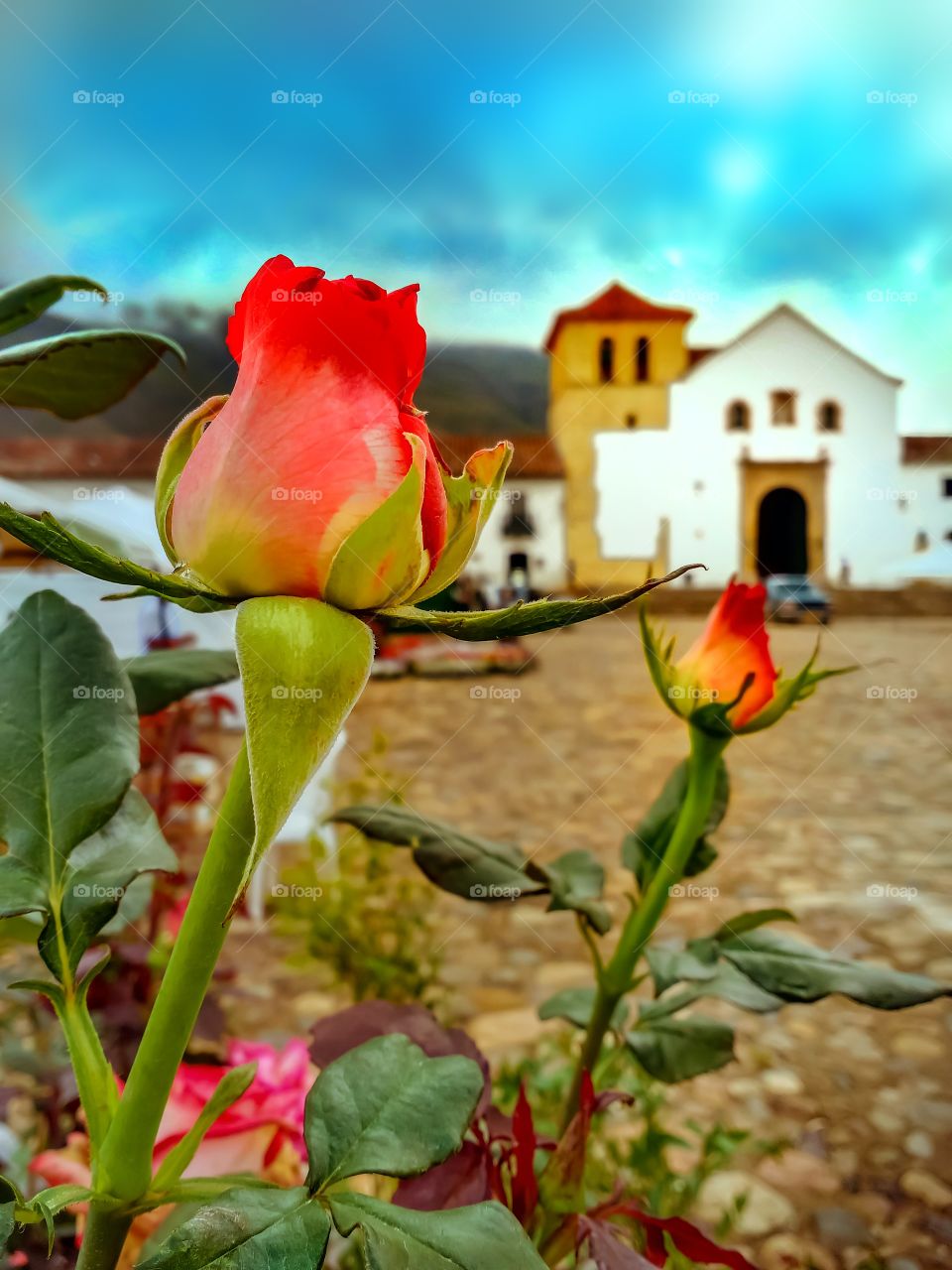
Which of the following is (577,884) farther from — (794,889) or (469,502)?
(794,889)

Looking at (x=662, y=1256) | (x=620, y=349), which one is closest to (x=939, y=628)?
(x=620, y=349)

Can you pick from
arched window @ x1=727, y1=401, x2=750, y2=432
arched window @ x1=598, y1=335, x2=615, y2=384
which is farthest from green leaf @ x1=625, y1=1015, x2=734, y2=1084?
arched window @ x1=727, y1=401, x2=750, y2=432

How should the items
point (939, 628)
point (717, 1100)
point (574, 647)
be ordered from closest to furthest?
point (717, 1100)
point (574, 647)
point (939, 628)

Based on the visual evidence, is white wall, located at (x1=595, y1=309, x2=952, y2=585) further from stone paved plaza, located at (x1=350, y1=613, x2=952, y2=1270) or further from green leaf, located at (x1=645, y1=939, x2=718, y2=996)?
green leaf, located at (x1=645, y1=939, x2=718, y2=996)

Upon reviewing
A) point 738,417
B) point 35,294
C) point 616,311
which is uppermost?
point 616,311

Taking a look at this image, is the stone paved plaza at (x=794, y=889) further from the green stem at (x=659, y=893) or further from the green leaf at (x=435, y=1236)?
the green leaf at (x=435, y=1236)

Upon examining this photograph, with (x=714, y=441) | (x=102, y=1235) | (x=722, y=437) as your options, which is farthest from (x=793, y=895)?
(x=722, y=437)

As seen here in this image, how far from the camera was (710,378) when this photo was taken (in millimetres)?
3914

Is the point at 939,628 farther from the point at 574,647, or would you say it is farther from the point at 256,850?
the point at 256,850

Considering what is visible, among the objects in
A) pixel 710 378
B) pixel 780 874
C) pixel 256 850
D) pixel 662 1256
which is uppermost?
pixel 710 378

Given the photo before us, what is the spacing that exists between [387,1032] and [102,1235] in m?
0.10

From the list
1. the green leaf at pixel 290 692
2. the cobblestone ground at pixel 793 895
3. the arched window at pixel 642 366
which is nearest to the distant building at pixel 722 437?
the arched window at pixel 642 366

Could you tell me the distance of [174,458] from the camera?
0.64 ft

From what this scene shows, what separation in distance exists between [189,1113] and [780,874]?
1330mm
